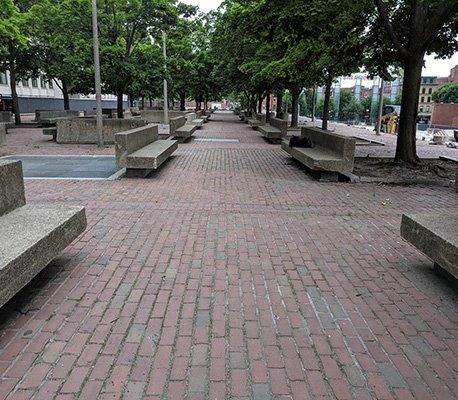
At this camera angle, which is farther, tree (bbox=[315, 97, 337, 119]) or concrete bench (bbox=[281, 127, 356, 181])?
tree (bbox=[315, 97, 337, 119])

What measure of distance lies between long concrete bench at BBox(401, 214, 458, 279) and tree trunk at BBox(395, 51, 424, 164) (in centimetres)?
746

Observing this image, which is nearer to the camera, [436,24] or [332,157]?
[332,157]

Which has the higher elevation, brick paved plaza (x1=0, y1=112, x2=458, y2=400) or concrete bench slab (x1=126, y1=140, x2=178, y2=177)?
concrete bench slab (x1=126, y1=140, x2=178, y2=177)

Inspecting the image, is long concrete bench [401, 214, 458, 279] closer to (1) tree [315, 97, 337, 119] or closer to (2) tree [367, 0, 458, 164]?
(2) tree [367, 0, 458, 164]

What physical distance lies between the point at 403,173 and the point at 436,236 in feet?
22.9

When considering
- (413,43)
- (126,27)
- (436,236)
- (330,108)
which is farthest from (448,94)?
(436,236)

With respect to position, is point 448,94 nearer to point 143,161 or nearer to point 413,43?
point 413,43

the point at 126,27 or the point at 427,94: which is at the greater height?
the point at 427,94

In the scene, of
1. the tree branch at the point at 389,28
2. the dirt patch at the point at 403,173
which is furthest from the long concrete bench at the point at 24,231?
the tree branch at the point at 389,28

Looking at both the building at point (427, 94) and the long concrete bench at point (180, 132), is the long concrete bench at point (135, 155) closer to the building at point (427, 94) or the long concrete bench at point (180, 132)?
the long concrete bench at point (180, 132)

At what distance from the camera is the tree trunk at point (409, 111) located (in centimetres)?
1095

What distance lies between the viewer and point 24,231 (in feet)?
11.7

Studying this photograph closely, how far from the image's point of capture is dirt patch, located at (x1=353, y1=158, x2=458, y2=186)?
9.29m

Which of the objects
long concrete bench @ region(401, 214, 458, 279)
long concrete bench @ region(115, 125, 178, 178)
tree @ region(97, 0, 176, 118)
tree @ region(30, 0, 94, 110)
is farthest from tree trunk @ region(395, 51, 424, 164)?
tree @ region(30, 0, 94, 110)
